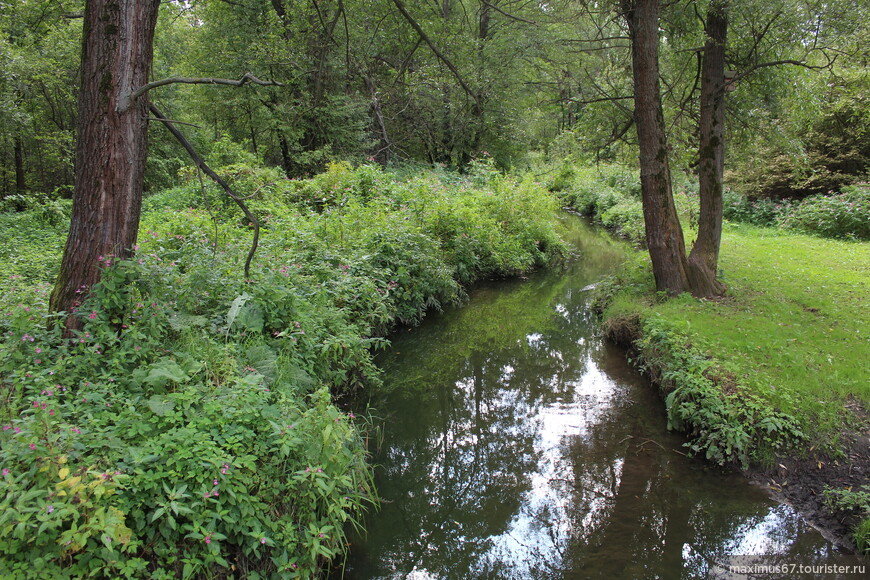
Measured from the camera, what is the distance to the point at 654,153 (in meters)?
7.60

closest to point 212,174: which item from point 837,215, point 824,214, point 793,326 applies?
point 793,326

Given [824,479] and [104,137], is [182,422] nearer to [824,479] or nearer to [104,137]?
[104,137]

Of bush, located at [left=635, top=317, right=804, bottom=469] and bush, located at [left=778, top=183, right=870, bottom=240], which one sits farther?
bush, located at [left=778, top=183, right=870, bottom=240]

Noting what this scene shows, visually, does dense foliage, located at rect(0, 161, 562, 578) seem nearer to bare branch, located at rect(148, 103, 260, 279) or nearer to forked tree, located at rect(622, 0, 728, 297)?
bare branch, located at rect(148, 103, 260, 279)

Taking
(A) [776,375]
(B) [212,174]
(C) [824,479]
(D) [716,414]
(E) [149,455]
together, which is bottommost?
(C) [824,479]

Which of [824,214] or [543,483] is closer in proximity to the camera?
[543,483]

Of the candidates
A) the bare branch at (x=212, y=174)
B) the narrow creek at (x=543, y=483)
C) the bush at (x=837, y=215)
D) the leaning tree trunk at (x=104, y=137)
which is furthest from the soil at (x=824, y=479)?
the bush at (x=837, y=215)

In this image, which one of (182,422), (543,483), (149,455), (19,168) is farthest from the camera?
(19,168)

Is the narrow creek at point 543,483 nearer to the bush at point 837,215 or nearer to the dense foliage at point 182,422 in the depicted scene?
the dense foliage at point 182,422

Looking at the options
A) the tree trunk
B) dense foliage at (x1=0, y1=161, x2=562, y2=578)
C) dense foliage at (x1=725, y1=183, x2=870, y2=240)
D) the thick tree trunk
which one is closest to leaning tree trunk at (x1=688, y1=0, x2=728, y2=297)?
the thick tree trunk

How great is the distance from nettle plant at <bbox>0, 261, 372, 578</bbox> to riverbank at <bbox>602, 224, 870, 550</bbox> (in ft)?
11.8

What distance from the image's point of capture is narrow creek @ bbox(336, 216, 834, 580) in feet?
12.4

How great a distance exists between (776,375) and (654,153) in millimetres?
3907

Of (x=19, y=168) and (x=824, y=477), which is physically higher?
(x=19, y=168)
